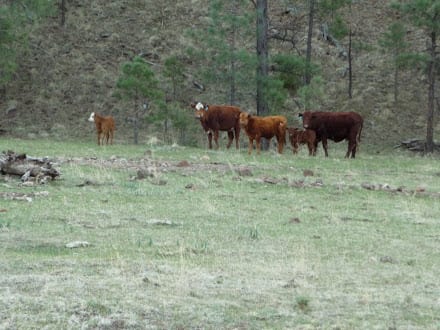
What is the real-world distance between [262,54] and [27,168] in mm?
18753

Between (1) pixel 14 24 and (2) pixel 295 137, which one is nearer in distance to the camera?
(2) pixel 295 137

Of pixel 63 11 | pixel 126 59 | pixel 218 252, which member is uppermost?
pixel 63 11

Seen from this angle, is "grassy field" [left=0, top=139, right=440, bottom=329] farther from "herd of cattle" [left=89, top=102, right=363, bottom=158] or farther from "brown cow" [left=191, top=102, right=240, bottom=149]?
"brown cow" [left=191, top=102, right=240, bottom=149]

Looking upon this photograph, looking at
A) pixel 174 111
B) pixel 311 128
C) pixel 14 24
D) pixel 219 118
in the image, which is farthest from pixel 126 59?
pixel 311 128

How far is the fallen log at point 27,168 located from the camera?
54.9 feet

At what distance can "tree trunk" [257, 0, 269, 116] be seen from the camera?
33625 millimetres

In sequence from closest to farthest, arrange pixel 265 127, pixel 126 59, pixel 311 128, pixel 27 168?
pixel 27 168
pixel 265 127
pixel 311 128
pixel 126 59

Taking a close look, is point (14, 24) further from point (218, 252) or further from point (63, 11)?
point (218, 252)

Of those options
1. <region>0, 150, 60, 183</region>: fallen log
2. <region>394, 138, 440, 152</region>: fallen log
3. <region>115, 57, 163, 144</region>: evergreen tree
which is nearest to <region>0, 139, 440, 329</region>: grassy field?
<region>0, 150, 60, 183</region>: fallen log

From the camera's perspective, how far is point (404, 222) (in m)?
13.4

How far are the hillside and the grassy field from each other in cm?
2436

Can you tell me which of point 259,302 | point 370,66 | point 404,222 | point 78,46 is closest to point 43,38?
point 78,46

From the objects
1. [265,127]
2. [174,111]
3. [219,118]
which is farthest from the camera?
[174,111]

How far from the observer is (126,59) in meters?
49.4
